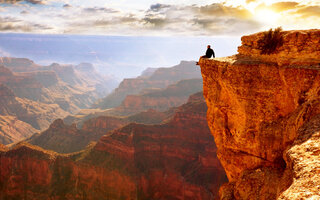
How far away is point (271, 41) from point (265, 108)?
344cm

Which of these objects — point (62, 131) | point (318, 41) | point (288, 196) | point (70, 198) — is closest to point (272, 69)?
point (318, 41)

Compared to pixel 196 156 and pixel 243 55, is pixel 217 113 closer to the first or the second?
pixel 243 55

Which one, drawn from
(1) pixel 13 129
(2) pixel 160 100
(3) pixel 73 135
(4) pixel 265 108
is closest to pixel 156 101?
(2) pixel 160 100

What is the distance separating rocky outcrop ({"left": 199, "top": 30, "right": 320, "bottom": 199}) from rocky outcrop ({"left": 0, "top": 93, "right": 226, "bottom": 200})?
26.2m

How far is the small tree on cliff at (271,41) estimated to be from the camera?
10.7m

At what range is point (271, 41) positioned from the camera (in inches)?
433

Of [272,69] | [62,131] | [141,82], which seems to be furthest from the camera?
[141,82]

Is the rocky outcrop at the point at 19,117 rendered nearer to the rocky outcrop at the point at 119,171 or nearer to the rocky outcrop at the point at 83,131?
the rocky outcrop at the point at 83,131

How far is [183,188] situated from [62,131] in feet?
157

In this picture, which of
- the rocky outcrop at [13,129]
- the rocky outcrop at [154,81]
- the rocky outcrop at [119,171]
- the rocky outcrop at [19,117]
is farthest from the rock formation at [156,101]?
the rocky outcrop at [119,171]

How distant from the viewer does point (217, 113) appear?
14211 millimetres

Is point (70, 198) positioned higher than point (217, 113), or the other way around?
point (217, 113)

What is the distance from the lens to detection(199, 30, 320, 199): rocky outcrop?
8633 millimetres

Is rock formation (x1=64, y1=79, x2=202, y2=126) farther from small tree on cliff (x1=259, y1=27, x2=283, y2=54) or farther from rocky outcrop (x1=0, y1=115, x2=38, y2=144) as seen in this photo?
small tree on cliff (x1=259, y1=27, x2=283, y2=54)
